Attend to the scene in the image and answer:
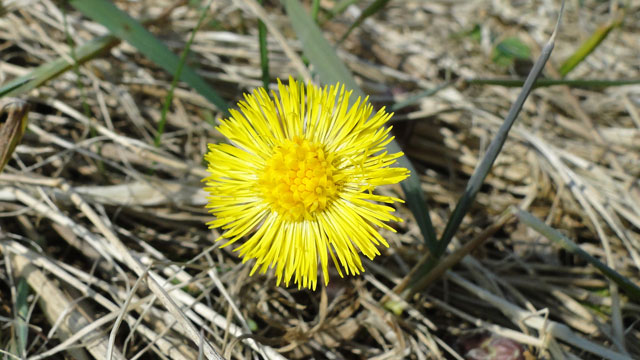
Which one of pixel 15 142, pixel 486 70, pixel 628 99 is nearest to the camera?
pixel 15 142

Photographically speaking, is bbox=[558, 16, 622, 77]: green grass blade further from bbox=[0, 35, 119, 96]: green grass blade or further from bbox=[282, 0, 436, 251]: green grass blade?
bbox=[0, 35, 119, 96]: green grass blade

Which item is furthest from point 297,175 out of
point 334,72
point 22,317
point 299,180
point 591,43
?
point 591,43

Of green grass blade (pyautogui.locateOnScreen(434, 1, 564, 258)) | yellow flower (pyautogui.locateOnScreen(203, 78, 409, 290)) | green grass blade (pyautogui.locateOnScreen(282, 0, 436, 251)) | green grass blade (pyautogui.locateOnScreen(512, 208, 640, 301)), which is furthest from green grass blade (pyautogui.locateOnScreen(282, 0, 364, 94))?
green grass blade (pyautogui.locateOnScreen(512, 208, 640, 301))

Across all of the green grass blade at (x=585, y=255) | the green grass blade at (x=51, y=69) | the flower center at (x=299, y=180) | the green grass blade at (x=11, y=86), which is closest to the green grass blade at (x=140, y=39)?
the green grass blade at (x=51, y=69)

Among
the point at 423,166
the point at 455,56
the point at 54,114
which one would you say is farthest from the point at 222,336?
the point at 455,56

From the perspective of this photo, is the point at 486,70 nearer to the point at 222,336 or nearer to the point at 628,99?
the point at 628,99

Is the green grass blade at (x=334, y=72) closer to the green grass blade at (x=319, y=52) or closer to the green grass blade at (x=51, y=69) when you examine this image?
the green grass blade at (x=319, y=52)

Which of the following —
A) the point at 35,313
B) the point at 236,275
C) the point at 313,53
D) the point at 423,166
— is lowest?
the point at 35,313

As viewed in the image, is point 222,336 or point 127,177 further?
point 127,177
